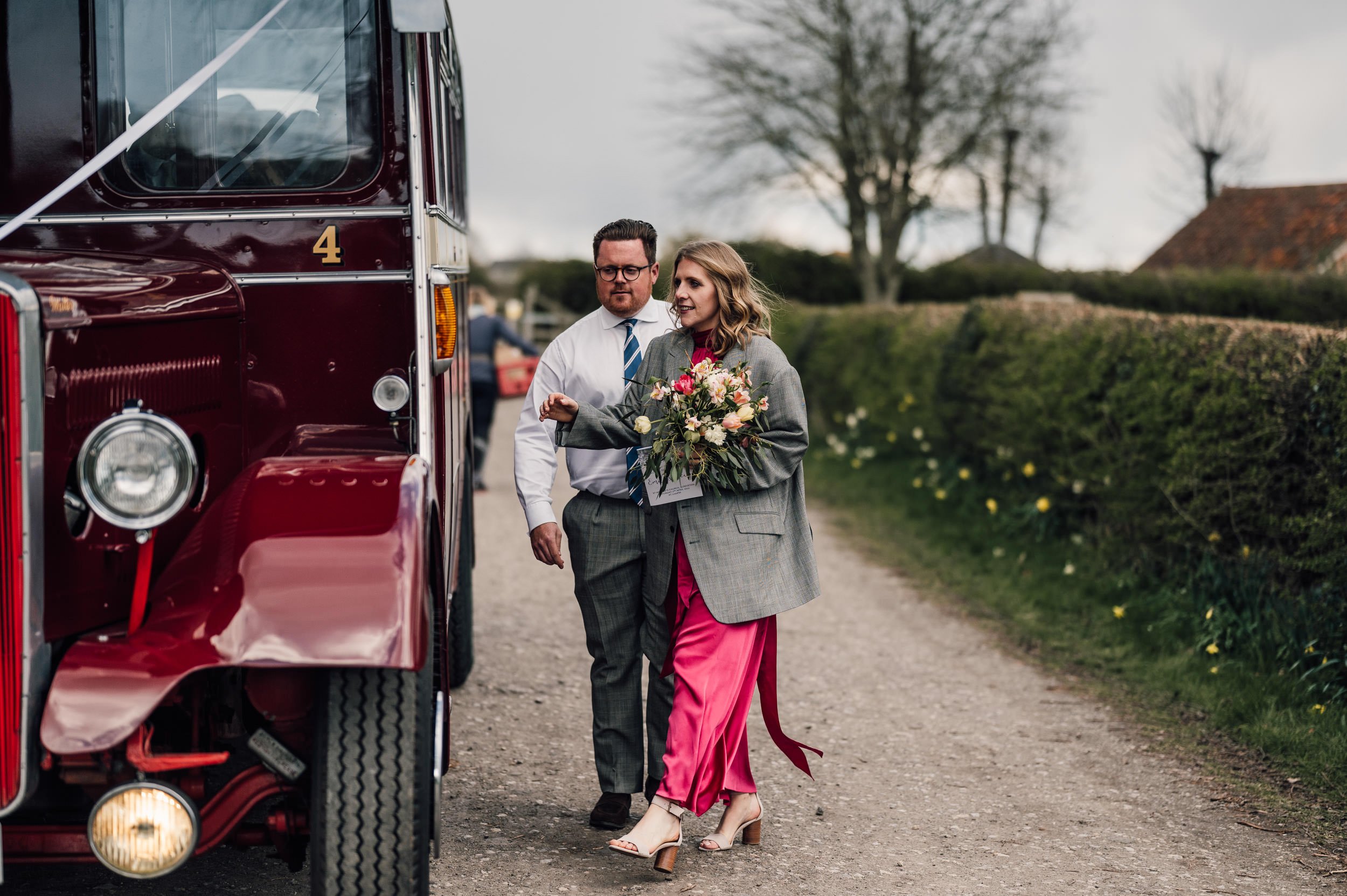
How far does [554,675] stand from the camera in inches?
259

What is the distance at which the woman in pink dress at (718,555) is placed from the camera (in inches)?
162

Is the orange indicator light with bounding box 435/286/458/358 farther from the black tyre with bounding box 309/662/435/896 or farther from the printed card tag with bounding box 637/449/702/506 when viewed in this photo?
the black tyre with bounding box 309/662/435/896

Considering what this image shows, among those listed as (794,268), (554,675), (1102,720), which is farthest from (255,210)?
(794,268)

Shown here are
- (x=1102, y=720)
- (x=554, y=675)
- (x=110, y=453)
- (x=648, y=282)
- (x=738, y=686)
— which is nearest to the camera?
(x=110, y=453)

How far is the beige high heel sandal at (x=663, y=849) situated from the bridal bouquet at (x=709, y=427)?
0.94 meters

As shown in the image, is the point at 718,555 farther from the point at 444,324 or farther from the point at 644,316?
the point at 444,324

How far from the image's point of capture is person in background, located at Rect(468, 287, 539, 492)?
1173 cm

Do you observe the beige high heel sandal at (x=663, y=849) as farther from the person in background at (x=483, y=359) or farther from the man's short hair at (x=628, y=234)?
the person in background at (x=483, y=359)

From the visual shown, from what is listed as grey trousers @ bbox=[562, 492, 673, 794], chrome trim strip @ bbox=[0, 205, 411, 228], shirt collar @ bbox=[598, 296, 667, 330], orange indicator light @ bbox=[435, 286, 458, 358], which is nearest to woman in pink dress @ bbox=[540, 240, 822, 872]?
grey trousers @ bbox=[562, 492, 673, 794]

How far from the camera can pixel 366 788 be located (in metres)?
3.03

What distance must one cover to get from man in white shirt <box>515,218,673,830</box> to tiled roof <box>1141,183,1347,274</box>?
24.5m

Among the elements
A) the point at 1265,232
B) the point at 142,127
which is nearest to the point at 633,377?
the point at 142,127

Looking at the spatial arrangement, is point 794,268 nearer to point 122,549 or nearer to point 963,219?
point 963,219

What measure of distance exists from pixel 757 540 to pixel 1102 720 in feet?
8.44
